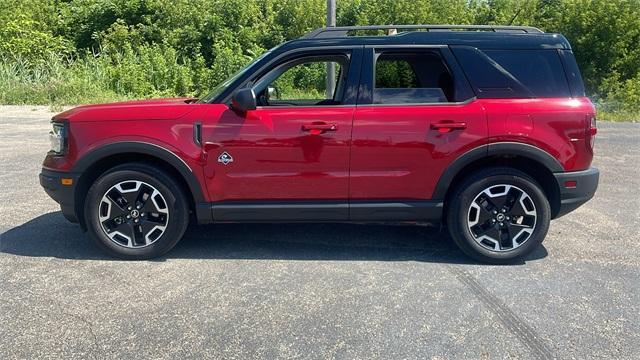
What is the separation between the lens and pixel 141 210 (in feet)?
14.2

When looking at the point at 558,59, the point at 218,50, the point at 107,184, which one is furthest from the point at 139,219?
the point at 218,50

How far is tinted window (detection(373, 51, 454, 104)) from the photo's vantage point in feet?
14.2

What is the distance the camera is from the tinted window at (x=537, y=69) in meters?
4.24

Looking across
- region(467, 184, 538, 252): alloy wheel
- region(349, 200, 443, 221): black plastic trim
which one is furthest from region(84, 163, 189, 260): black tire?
region(467, 184, 538, 252): alloy wheel

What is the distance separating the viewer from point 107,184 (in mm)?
4254

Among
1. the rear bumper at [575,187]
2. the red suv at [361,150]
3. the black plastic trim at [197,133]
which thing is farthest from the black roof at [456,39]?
the rear bumper at [575,187]

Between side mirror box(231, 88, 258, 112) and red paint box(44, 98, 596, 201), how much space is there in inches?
4.1

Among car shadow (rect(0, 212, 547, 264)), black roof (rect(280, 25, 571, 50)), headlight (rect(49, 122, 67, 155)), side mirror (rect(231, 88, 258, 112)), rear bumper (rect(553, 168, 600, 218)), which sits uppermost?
black roof (rect(280, 25, 571, 50))

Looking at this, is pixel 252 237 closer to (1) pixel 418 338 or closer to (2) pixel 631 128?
(1) pixel 418 338

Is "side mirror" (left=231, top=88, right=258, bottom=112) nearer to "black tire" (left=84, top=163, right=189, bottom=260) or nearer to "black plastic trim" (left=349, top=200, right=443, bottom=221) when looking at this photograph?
"black tire" (left=84, top=163, right=189, bottom=260)

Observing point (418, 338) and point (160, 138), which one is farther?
point (160, 138)

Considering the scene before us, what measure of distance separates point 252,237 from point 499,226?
219 cm

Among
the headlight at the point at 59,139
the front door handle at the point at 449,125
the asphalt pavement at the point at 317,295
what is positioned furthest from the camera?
the headlight at the point at 59,139

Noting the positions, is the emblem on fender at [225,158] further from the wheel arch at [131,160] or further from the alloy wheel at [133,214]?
the alloy wheel at [133,214]
